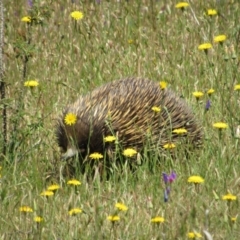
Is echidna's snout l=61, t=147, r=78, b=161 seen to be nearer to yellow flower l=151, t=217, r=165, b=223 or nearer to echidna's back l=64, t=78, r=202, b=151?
echidna's back l=64, t=78, r=202, b=151

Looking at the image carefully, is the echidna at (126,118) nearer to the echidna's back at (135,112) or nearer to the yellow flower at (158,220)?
the echidna's back at (135,112)

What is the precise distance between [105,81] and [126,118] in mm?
1277

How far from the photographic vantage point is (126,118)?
597 centimetres

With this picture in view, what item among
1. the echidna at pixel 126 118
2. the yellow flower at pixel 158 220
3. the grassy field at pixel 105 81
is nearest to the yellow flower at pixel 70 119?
the echidna at pixel 126 118

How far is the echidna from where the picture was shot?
570 cm

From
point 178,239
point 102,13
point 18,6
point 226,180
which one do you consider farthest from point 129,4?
point 178,239

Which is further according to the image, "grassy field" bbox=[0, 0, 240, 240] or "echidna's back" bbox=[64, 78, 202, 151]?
"echidna's back" bbox=[64, 78, 202, 151]

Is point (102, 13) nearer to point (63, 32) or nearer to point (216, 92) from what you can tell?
point (63, 32)

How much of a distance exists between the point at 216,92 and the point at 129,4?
6.94 feet

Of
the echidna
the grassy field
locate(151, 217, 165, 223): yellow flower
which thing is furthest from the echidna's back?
locate(151, 217, 165, 223): yellow flower

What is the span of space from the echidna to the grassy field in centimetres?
15

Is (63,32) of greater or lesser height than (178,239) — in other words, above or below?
above

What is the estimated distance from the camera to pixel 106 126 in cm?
581

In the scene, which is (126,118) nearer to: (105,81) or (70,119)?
(70,119)
